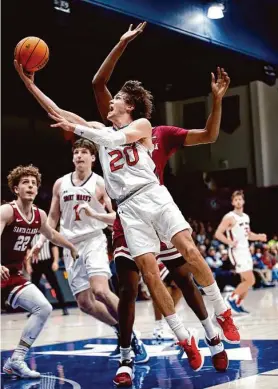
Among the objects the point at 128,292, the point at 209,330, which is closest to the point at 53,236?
the point at 128,292

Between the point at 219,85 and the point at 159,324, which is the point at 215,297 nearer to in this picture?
the point at 219,85

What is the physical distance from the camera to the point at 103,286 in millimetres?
5184

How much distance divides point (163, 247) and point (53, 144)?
14.6 metres

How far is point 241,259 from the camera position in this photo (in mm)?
9055

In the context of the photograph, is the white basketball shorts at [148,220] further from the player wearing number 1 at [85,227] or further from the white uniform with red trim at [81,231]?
the white uniform with red trim at [81,231]

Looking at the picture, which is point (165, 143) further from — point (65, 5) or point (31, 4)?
point (31, 4)

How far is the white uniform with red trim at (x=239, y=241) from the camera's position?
9066mm

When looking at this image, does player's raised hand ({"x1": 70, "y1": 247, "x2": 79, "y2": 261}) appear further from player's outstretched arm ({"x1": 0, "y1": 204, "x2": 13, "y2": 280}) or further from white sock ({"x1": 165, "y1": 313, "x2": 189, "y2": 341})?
white sock ({"x1": 165, "y1": 313, "x2": 189, "y2": 341})

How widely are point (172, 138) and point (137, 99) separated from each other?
376mm

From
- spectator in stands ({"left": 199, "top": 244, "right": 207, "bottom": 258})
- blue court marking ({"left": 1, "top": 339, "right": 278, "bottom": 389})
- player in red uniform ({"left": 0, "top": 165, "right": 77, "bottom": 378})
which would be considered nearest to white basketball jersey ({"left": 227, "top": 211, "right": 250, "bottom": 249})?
blue court marking ({"left": 1, "top": 339, "right": 278, "bottom": 389})

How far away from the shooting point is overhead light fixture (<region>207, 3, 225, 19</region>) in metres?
8.88

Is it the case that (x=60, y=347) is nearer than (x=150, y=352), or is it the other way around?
(x=150, y=352)

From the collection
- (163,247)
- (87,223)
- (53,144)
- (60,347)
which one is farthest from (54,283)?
(53,144)

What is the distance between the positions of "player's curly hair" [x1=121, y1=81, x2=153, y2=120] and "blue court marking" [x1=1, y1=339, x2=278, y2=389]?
1.83m
